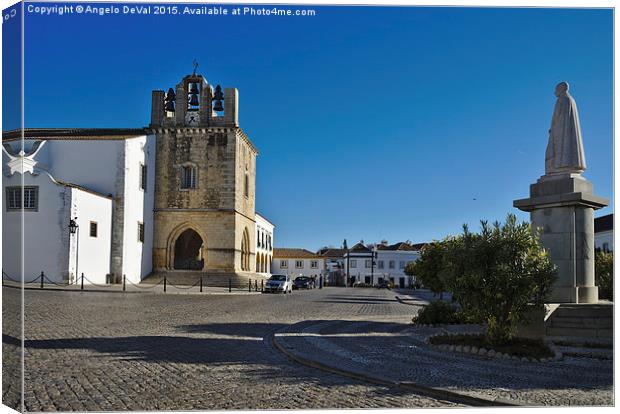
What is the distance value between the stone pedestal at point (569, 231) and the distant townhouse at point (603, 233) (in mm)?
100

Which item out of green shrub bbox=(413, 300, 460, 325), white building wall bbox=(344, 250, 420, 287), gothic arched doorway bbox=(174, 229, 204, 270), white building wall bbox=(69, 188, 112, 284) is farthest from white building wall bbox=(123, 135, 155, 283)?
gothic arched doorway bbox=(174, 229, 204, 270)

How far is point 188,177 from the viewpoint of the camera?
3578cm

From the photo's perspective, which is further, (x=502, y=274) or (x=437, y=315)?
(x=437, y=315)

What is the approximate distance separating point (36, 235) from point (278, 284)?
A: 28.4 meters

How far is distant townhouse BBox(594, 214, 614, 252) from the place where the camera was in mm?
7490

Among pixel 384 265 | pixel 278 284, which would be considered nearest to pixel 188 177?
pixel 278 284

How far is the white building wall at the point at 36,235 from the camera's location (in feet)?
17.6

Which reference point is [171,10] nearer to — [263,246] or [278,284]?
[278,284]

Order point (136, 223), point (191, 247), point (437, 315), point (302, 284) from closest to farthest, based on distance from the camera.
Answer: point (437, 315), point (136, 223), point (191, 247), point (302, 284)

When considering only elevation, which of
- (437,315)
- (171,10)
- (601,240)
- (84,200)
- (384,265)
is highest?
(171,10)

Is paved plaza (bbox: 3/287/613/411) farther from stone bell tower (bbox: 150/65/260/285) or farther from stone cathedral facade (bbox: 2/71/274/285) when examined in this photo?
stone bell tower (bbox: 150/65/260/285)

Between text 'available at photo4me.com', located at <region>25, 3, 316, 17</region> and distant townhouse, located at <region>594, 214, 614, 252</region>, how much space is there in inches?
185

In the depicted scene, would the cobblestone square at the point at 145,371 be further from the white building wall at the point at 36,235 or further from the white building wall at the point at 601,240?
the white building wall at the point at 601,240

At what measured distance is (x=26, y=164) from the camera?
18.4 ft
